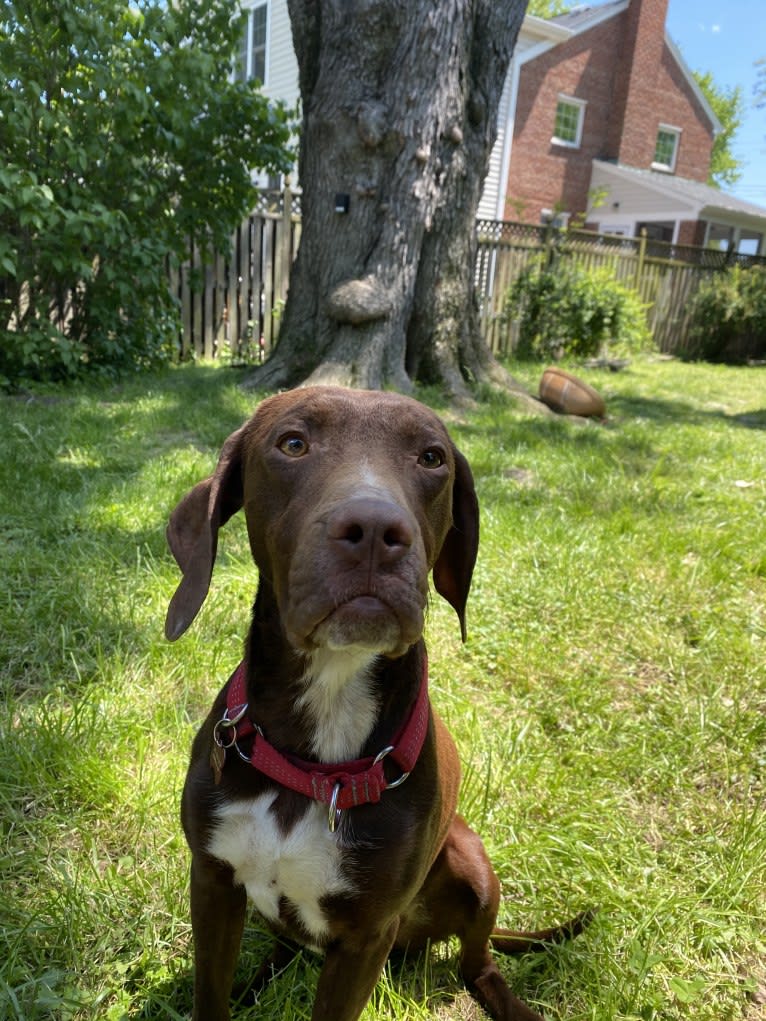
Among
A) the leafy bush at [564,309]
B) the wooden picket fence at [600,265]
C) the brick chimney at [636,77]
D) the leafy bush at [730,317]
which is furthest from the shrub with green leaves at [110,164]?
the brick chimney at [636,77]

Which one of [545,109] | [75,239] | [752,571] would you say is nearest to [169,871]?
[752,571]

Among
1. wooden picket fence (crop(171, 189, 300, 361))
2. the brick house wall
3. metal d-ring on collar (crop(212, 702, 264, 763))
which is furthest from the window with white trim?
metal d-ring on collar (crop(212, 702, 264, 763))

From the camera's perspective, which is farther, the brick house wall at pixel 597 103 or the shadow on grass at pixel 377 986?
the brick house wall at pixel 597 103

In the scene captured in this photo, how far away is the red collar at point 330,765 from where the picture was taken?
5.13 feet

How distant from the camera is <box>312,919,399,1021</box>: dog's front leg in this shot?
1.56 metres

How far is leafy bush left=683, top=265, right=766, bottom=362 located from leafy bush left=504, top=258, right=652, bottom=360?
4.26m

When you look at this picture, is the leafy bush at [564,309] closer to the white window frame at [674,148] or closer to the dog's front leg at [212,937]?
the dog's front leg at [212,937]

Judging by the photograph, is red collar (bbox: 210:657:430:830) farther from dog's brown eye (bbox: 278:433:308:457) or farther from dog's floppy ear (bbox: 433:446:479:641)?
dog's brown eye (bbox: 278:433:308:457)

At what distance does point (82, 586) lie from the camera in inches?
130

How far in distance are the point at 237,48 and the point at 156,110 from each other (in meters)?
1.51

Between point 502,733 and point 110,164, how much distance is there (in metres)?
6.60

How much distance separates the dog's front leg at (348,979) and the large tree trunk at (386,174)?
17.3 ft

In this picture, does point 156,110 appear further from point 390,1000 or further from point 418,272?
point 390,1000

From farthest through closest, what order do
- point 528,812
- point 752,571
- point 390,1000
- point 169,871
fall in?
1. point 752,571
2. point 528,812
3. point 169,871
4. point 390,1000
